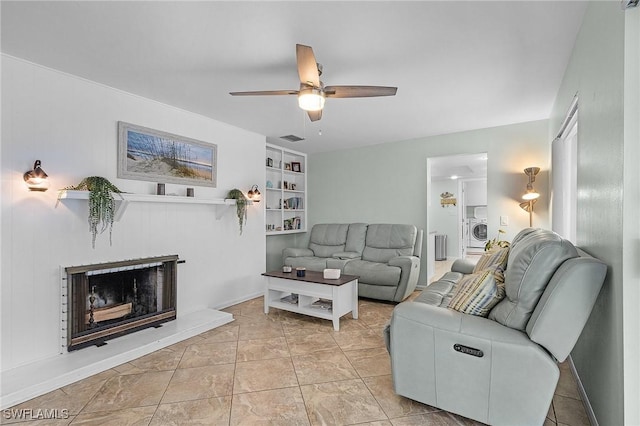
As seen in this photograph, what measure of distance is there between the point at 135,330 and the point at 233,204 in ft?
6.01


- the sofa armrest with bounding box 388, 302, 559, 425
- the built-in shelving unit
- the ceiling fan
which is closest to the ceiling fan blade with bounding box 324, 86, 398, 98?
the ceiling fan

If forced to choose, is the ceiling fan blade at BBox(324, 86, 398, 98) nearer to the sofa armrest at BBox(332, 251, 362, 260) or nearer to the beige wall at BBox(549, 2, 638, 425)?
the beige wall at BBox(549, 2, 638, 425)

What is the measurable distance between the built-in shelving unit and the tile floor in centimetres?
262

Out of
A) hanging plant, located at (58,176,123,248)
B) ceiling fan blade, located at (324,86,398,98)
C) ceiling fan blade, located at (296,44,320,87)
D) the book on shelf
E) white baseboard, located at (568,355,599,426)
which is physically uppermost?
ceiling fan blade, located at (296,44,320,87)

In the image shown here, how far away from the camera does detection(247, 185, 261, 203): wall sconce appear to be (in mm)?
4539

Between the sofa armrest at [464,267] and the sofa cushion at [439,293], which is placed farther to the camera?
the sofa armrest at [464,267]

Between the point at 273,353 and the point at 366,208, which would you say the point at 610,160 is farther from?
the point at 366,208

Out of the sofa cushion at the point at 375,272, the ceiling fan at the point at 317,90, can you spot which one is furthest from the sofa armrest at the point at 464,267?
the ceiling fan at the point at 317,90

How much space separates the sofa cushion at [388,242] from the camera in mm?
4791

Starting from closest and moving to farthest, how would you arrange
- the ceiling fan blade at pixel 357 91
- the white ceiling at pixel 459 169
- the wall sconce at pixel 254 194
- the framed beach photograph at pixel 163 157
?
the ceiling fan blade at pixel 357 91, the framed beach photograph at pixel 163 157, the wall sconce at pixel 254 194, the white ceiling at pixel 459 169

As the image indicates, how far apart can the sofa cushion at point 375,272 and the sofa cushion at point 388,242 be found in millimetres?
499

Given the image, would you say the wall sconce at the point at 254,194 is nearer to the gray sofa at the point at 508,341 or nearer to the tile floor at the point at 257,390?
the tile floor at the point at 257,390

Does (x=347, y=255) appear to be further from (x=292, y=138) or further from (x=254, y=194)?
(x=292, y=138)

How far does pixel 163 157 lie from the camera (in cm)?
355
